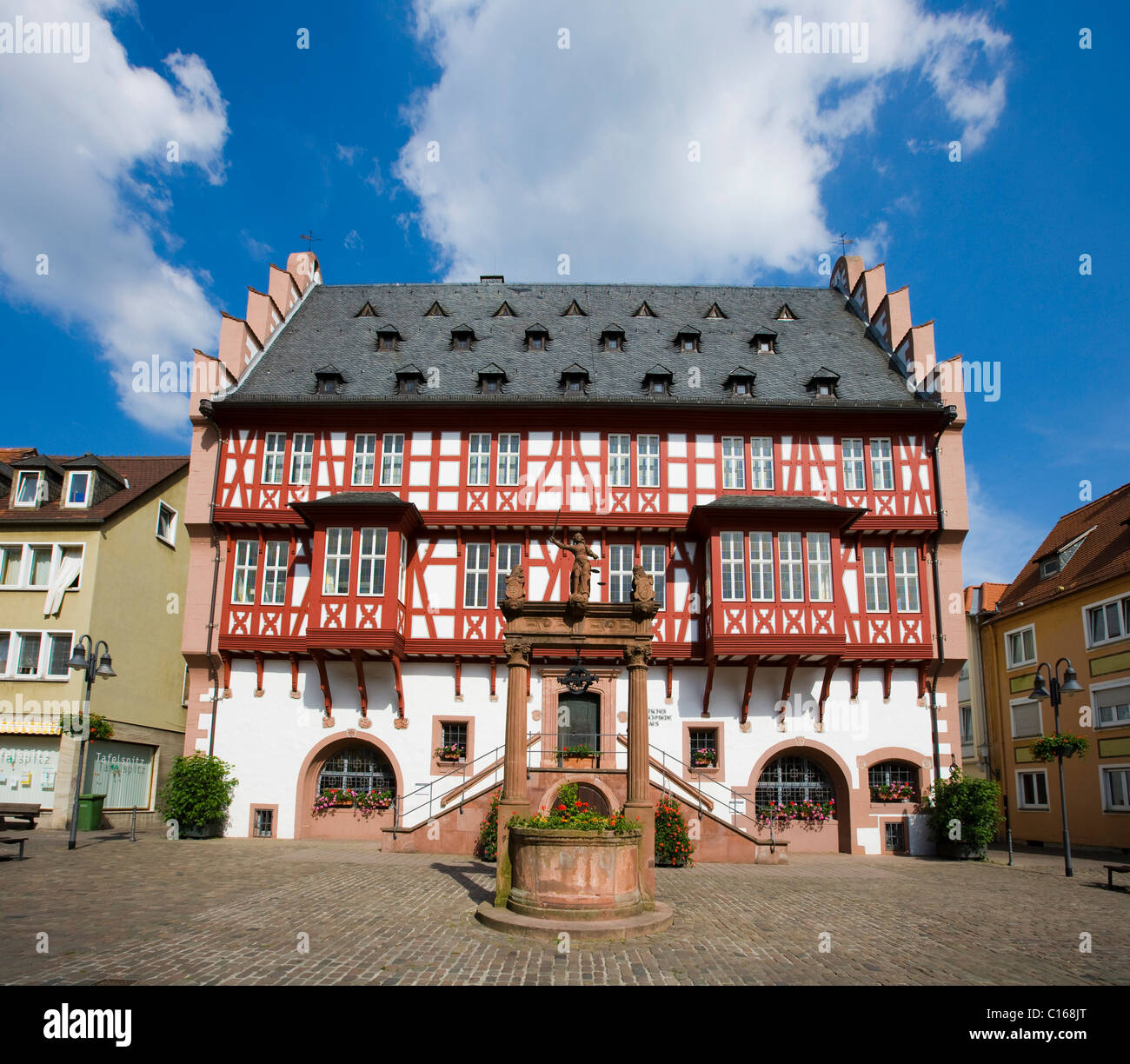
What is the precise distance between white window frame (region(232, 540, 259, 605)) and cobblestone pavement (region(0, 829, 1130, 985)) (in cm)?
784

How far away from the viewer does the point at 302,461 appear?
87.8 ft

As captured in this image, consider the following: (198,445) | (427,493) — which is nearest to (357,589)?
(427,493)

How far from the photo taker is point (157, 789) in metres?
30.9

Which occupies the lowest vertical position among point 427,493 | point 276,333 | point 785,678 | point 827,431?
point 785,678

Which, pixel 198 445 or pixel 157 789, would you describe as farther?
pixel 157 789

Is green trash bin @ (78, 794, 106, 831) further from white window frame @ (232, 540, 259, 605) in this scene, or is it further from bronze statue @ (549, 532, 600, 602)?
bronze statue @ (549, 532, 600, 602)

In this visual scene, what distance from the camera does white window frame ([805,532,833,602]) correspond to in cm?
2450

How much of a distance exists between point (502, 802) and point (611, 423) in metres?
15.2

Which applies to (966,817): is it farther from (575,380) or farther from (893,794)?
(575,380)

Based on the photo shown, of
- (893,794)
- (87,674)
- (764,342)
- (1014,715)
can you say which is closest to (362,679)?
(87,674)

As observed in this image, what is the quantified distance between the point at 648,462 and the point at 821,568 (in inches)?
231

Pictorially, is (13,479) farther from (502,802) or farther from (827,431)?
(827,431)

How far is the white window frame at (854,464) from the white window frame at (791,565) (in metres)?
2.94

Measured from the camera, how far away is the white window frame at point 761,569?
24.5 m
